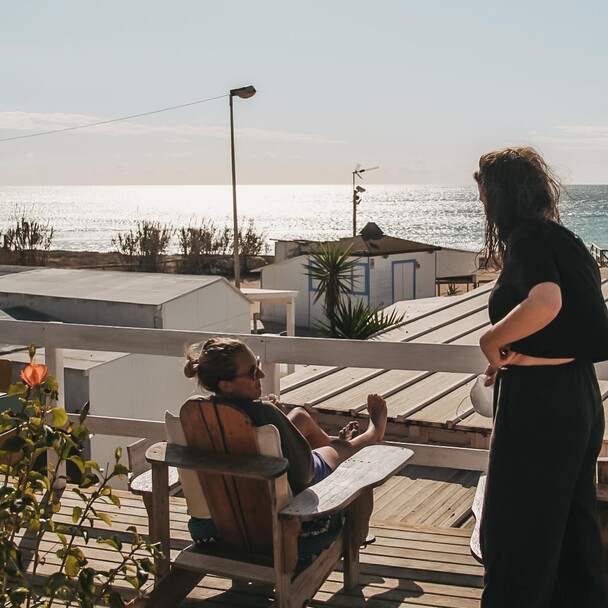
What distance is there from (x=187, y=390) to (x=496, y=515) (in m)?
8.61

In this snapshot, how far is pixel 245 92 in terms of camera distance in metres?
21.0

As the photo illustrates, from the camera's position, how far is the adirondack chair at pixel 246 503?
300cm

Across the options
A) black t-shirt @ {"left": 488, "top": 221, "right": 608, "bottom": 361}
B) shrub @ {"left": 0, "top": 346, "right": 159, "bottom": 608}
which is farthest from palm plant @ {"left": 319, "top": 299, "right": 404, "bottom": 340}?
shrub @ {"left": 0, "top": 346, "right": 159, "bottom": 608}

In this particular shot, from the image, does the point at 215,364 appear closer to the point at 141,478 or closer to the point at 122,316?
the point at 141,478

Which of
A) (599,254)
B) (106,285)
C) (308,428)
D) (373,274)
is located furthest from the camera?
(599,254)

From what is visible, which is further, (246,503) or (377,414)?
(377,414)

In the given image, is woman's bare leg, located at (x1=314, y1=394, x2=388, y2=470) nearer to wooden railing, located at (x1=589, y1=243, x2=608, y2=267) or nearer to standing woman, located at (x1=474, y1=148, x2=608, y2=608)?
standing woman, located at (x1=474, y1=148, x2=608, y2=608)

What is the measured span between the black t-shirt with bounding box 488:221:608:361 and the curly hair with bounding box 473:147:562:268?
0.08 m

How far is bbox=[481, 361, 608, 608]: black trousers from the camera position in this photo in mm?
2686

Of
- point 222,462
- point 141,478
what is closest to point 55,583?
point 222,462

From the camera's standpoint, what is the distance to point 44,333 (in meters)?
4.75

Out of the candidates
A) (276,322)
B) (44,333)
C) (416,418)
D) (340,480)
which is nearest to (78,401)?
(416,418)

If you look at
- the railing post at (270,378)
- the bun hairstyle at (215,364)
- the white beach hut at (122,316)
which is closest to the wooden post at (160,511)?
the bun hairstyle at (215,364)

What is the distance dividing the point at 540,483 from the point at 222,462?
1053 mm
